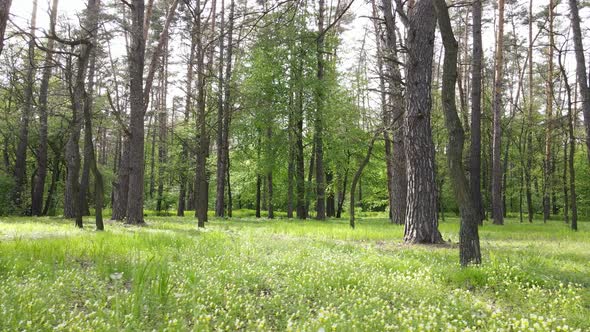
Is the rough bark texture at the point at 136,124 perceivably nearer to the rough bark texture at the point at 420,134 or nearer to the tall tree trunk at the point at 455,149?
the rough bark texture at the point at 420,134

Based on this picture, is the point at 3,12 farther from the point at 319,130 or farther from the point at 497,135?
the point at 497,135

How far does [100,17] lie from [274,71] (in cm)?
1022

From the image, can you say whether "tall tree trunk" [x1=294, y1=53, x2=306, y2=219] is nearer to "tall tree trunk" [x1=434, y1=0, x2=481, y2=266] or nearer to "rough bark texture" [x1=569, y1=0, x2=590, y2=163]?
"rough bark texture" [x1=569, y1=0, x2=590, y2=163]

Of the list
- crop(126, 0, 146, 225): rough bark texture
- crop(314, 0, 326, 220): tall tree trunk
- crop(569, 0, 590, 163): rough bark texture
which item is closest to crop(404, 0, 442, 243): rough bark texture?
crop(126, 0, 146, 225): rough bark texture

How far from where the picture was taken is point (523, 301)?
4.47 meters

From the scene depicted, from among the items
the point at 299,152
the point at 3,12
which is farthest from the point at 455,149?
the point at 299,152

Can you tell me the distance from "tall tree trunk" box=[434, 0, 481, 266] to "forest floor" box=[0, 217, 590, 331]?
523 millimetres

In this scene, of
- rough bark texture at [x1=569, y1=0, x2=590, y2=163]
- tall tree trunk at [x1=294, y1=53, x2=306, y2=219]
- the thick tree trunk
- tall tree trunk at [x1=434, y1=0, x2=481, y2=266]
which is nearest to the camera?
tall tree trunk at [x1=434, y1=0, x2=481, y2=266]

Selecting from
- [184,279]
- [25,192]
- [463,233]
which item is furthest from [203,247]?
[25,192]

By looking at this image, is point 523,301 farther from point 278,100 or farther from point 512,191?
point 512,191

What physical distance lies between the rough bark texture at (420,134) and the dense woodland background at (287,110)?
0.03 meters

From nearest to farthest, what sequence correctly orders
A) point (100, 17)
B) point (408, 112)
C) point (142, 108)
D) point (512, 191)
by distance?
point (408, 112), point (142, 108), point (100, 17), point (512, 191)

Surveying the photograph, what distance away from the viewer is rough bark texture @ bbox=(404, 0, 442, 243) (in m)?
9.59

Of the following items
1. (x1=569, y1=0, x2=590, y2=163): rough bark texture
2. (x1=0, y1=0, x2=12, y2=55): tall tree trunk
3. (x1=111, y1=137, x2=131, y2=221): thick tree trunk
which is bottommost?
(x1=111, y1=137, x2=131, y2=221): thick tree trunk
